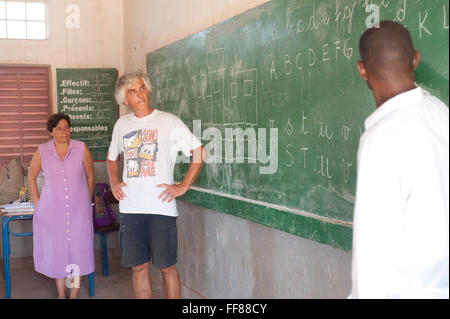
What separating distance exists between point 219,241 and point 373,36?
251 cm

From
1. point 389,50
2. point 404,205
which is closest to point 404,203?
point 404,205

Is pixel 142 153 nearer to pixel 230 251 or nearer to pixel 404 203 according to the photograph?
pixel 230 251

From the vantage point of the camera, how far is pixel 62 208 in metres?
4.19

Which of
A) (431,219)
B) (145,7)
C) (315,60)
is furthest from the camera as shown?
(145,7)

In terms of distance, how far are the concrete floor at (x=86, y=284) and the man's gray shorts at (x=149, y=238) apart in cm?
95

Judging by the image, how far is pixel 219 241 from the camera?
3.79 metres

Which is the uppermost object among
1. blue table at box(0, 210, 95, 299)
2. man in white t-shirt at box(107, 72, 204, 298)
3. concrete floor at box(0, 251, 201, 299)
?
man in white t-shirt at box(107, 72, 204, 298)

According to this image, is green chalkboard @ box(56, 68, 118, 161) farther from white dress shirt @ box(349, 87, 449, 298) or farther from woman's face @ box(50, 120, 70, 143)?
white dress shirt @ box(349, 87, 449, 298)

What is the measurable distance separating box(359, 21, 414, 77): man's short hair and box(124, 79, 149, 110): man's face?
2052 millimetres

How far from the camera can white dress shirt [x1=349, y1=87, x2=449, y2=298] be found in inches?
54.0

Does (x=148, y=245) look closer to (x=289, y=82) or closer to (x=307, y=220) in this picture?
(x=307, y=220)

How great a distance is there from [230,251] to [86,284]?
6.52 feet

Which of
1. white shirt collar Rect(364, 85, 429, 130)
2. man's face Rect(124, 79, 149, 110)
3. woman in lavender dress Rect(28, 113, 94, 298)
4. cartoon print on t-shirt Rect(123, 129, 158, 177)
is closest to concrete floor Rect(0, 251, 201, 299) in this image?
woman in lavender dress Rect(28, 113, 94, 298)
